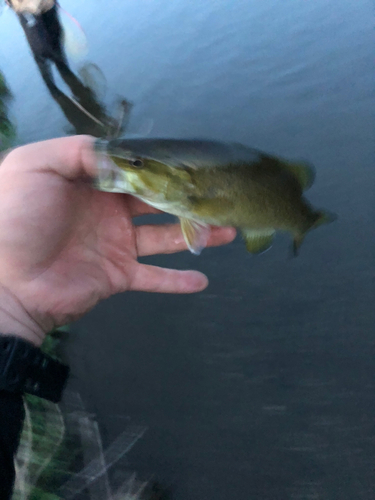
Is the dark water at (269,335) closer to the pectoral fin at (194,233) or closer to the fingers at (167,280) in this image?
the fingers at (167,280)

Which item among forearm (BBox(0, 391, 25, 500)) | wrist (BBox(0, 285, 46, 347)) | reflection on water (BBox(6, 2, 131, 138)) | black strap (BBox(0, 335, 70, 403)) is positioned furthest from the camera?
reflection on water (BBox(6, 2, 131, 138))

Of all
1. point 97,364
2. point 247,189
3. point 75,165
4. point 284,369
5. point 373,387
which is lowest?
point 373,387

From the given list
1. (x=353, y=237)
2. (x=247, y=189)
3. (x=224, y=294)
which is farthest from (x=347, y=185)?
(x=247, y=189)

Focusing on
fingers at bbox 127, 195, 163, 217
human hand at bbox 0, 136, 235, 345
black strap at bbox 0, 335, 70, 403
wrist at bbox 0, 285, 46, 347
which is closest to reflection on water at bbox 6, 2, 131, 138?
fingers at bbox 127, 195, 163, 217

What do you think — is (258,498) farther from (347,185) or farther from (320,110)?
(320,110)

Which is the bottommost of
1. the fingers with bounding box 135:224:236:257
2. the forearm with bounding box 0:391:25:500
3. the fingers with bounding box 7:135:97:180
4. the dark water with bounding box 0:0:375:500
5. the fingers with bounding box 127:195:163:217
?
the dark water with bounding box 0:0:375:500

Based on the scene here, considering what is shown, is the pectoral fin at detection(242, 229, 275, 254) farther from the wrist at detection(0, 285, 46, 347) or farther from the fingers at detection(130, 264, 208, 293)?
the wrist at detection(0, 285, 46, 347)
